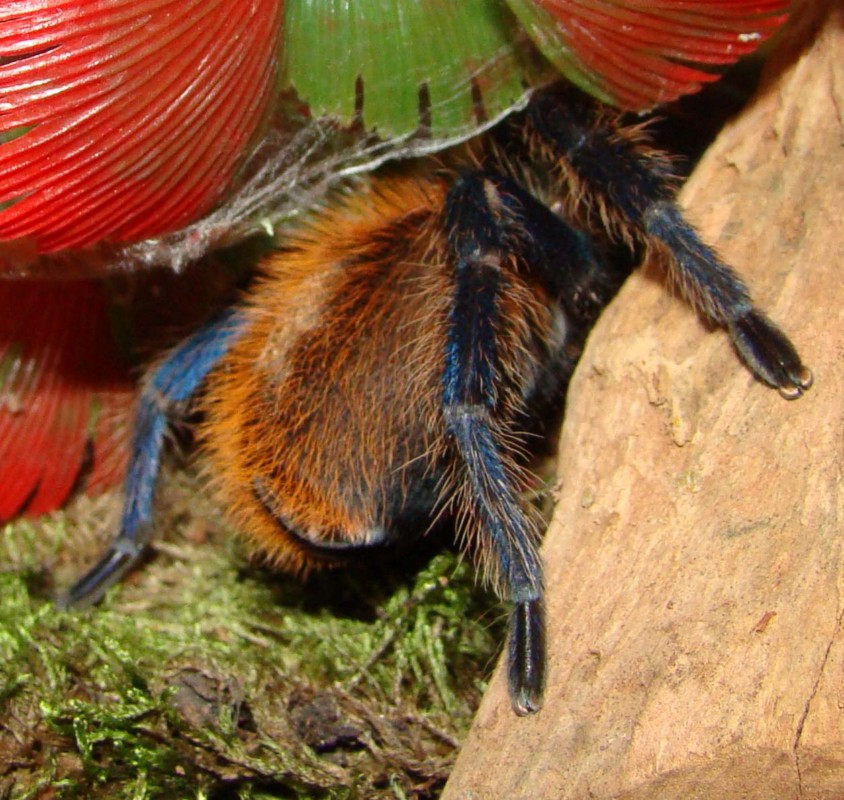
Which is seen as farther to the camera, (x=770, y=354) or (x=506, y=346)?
(x=506, y=346)

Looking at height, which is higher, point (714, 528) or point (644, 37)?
point (644, 37)

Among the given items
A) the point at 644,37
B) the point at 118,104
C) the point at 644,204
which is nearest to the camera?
the point at 118,104

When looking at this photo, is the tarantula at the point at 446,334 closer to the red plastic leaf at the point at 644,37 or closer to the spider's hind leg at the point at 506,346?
the spider's hind leg at the point at 506,346

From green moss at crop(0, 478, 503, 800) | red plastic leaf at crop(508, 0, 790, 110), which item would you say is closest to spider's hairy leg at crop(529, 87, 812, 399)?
red plastic leaf at crop(508, 0, 790, 110)

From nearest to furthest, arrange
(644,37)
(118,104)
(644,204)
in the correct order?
(118,104)
(644,37)
(644,204)

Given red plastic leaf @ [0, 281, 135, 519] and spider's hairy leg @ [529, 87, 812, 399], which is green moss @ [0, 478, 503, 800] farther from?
spider's hairy leg @ [529, 87, 812, 399]

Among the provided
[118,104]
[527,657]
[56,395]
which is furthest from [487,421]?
[56,395]

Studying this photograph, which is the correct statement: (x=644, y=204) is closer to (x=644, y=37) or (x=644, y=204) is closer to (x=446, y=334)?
(x=644, y=37)
